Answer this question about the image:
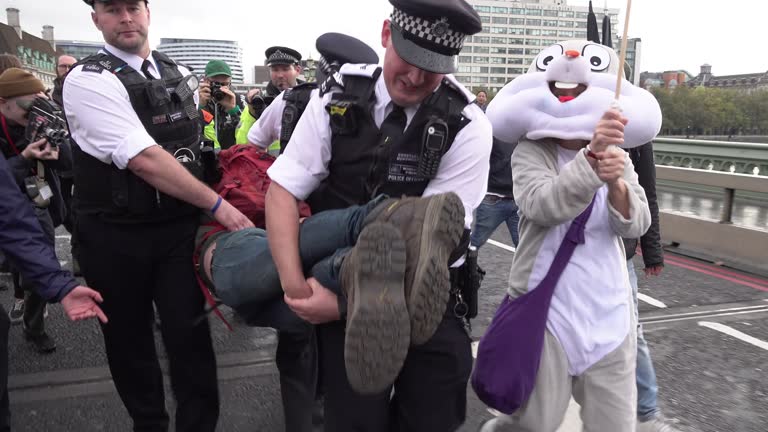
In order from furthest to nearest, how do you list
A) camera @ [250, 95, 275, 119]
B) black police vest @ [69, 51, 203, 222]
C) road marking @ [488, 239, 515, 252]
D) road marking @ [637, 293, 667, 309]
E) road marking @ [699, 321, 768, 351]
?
road marking @ [488, 239, 515, 252], road marking @ [637, 293, 667, 309], camera @ [250, 95, 275, 119], road marking @ [699, 321, 768, 351], black police vest @ [69, 51, 203, 222]

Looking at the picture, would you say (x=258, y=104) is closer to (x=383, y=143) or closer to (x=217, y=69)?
(x=217, y=69)

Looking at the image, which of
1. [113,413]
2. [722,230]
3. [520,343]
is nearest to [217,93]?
[113,413]

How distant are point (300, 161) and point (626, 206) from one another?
111 centimetres

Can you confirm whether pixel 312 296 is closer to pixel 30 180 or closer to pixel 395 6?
pixel 395 6

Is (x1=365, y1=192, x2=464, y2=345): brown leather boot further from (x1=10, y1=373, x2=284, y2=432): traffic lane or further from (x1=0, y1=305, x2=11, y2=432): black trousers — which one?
(x1=10, y1=373, x2=284, y2=432): traffic lane

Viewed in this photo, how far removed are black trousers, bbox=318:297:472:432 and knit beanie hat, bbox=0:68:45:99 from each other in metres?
3.28

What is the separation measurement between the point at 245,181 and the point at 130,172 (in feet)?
1.54

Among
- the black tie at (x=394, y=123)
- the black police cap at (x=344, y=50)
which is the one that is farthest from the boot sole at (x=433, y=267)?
the black police cap at (x=344, y=50)

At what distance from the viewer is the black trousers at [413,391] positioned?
6.18 ft

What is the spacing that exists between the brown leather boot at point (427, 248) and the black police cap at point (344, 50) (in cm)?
161

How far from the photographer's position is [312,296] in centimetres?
179

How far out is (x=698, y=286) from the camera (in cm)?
600

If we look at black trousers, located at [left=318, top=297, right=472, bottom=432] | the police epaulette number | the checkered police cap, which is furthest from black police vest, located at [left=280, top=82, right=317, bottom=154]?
black trousers, located at [left=318, top=297, right=472, bottom=432]

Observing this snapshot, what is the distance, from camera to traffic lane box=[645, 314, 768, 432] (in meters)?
3.34
